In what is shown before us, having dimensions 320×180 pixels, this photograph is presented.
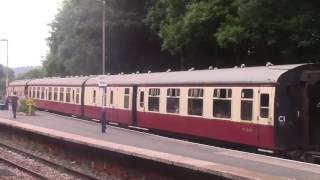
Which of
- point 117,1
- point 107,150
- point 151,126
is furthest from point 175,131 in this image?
point 117,1

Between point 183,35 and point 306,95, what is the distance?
63.1ft

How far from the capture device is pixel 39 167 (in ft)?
66.7

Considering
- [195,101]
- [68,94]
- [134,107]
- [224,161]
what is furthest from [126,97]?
[224,161]

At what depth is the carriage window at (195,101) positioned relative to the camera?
22.9 m

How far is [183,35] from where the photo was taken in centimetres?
3734

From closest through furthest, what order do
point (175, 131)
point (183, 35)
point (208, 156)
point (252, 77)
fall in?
1. point (208, 156)
2. point (252, 77)
3. point (175, 131)
4. point (183, 35)

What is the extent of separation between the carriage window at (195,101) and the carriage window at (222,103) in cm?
103

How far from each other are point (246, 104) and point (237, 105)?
55cm

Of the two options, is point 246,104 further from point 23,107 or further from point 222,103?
point 23,107

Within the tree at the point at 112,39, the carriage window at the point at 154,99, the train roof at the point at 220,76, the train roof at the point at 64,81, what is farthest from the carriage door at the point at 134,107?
the tree at the point at 112,39

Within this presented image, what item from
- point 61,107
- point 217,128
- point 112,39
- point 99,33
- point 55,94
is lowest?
point 61,107

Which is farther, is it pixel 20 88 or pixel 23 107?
pixel 20 88

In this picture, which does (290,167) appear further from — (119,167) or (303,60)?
(303,60)

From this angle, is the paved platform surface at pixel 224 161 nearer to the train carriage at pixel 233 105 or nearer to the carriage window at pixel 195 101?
the train carriage at pixel 233 105
